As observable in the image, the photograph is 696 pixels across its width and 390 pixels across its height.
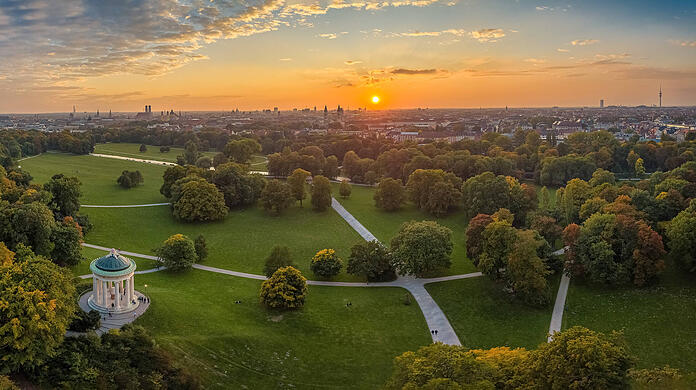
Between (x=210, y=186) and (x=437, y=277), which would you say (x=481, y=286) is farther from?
(x=210, y=186)

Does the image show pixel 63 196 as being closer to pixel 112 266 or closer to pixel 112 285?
pixel 112 285

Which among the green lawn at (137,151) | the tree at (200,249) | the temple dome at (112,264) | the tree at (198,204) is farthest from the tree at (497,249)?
the green lawn at (137,151)

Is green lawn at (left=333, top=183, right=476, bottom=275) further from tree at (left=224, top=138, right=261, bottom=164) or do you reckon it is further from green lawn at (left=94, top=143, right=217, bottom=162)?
green lawn at (left=94, top=143, right=217, bottom=162)

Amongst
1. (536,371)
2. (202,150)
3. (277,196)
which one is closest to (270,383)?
(536,371)

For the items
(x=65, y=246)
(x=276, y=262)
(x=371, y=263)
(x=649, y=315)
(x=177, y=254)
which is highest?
(x=65, y=246)

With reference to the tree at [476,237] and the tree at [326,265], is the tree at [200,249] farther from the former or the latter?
the tree at [476,237]

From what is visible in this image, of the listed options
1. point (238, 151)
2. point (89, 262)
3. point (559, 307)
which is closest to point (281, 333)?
point (89, 262)

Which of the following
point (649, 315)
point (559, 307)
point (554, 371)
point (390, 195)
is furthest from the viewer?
point (390, 195)
